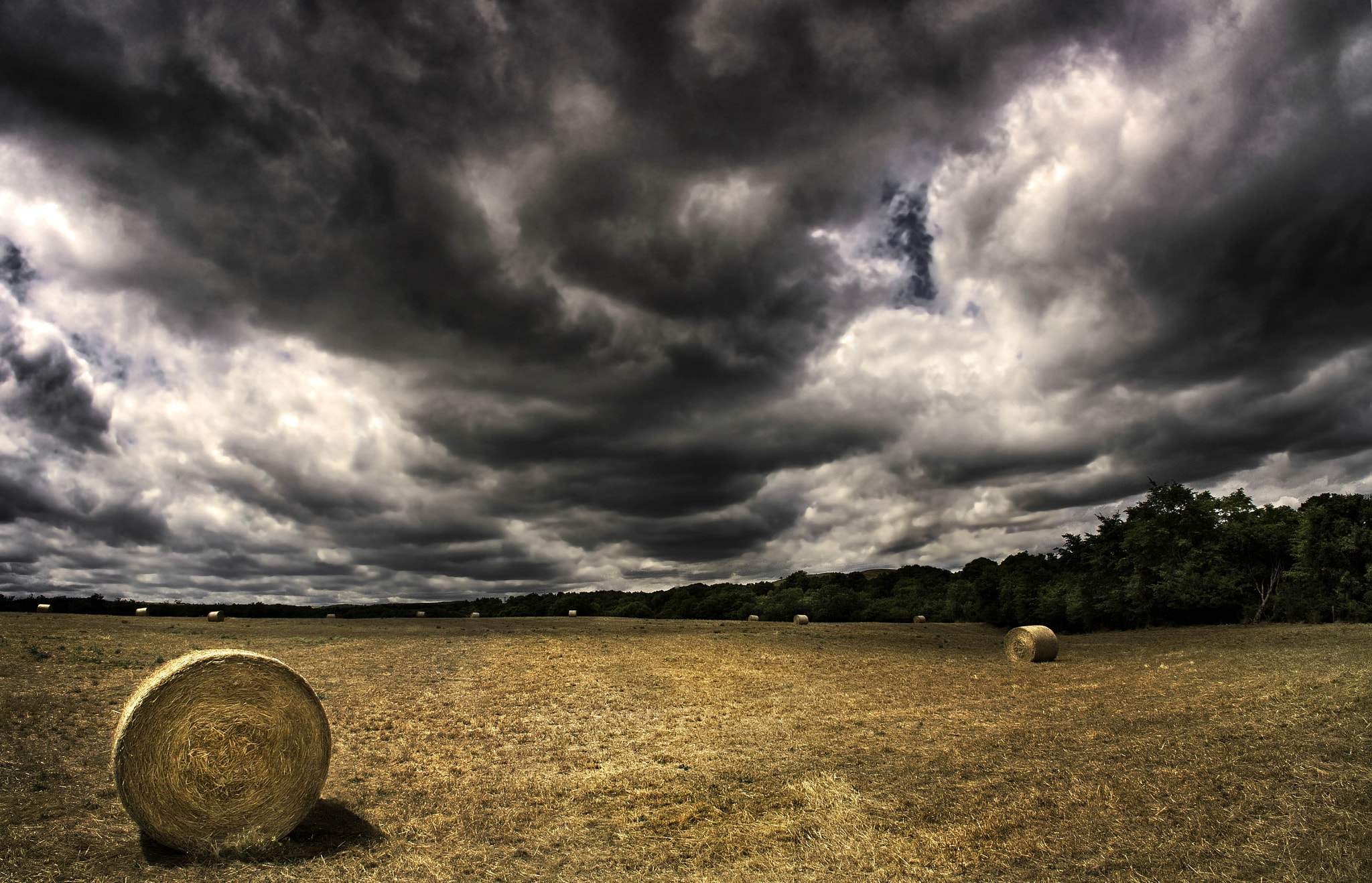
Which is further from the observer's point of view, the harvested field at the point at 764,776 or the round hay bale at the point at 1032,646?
the round hay bale at the point at 1032,646

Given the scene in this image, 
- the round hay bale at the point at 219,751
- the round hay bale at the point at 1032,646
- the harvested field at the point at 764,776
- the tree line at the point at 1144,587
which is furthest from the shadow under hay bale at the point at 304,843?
the tree line at the point at 1144,587

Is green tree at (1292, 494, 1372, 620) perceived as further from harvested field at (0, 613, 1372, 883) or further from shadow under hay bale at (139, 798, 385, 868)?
shadow under hay bale at (139, 798, 385, 868)

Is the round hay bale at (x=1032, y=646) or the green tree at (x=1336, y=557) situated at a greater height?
the green tree at (x=1336, y=557)

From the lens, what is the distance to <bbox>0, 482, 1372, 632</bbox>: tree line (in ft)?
133

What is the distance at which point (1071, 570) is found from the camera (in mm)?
63156

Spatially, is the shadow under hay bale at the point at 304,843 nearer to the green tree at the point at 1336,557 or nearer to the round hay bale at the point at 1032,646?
the round hay bale at the point at 1032,646

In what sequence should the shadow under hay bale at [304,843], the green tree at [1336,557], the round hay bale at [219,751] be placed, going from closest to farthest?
the shadow under hay bale at [304,843], the round hay bale at [219,751], the green tree at [1336,557]

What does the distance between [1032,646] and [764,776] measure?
2302 cm

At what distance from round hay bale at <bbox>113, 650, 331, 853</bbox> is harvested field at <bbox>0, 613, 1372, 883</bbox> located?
439mm

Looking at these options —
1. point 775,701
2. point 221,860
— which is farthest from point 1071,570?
point 221,860

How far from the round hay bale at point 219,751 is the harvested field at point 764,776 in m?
0.44

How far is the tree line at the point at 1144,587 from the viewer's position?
40.6 metres

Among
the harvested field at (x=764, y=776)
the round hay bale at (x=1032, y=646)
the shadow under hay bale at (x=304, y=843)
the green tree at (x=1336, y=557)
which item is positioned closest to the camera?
the harvested field at (x=764, y=776)

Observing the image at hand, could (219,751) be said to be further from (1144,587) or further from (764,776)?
(1144,587)
